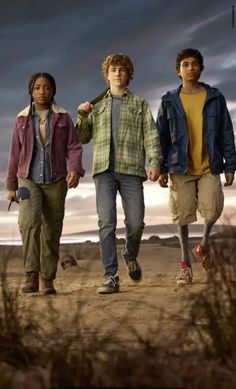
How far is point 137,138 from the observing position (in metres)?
7.45

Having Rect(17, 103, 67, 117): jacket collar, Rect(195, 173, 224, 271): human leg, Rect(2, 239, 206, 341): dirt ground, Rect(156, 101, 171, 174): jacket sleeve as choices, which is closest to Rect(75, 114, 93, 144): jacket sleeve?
Rect(17, 103, 67, 117): jacket collar

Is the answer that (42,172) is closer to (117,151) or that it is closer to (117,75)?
(117,151)

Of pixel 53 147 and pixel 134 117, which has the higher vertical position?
pixel 134 117

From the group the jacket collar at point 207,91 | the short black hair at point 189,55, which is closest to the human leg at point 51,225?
the jacket collar at point 207,91

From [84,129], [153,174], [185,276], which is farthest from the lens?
[185,276]

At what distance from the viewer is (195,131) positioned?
7969mm

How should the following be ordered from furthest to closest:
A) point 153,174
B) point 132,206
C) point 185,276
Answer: point 185,276 → point 132,206 → point 153,174

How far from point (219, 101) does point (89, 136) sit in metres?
1.33

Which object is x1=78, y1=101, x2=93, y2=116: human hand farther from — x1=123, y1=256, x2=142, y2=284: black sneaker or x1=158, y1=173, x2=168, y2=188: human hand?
x1=123, y1=256, x2=142, y2=284: black sneaker

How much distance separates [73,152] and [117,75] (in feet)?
2.57

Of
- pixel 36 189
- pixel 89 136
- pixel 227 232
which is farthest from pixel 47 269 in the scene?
pixel 227 232

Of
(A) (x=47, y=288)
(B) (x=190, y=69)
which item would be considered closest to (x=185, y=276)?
(A) (x=47, y=288)

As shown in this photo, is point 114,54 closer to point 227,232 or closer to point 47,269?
point 47,269

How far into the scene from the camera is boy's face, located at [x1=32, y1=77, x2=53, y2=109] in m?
7.62
